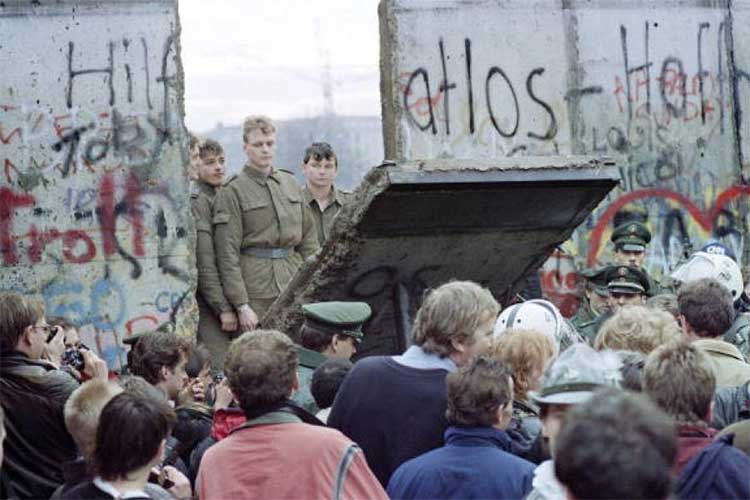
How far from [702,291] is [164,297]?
5181 millimetres

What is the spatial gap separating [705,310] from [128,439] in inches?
118

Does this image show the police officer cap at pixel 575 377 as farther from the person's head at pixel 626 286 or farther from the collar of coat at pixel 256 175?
the collar of coat at pixel 256 175

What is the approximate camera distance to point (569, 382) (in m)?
5.04

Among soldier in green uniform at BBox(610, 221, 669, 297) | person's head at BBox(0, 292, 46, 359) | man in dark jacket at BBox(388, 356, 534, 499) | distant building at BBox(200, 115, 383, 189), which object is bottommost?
man in dark jacket at BBox(388, 356, 534, 499)

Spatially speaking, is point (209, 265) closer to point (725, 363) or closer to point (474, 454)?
point (725, 363)

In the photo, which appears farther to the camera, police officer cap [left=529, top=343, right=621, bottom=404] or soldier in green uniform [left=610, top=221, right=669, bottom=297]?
soldier in green uniform [left=610, top=221, right=669, bottom=297]

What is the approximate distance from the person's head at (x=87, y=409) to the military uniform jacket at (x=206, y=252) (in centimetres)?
539

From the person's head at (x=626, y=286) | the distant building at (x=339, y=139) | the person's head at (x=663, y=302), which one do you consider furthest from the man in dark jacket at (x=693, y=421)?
the distant building at (x=339, y=139)

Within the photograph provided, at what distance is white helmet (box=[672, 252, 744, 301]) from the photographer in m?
9.38

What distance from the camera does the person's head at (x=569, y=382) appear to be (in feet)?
16.5

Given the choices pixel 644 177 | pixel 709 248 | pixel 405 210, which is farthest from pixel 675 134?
pixel 405 210

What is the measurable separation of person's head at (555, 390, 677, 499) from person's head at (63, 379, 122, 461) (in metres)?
2.55

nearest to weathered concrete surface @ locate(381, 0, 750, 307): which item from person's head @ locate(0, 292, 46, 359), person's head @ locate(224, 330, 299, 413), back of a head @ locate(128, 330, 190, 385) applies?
back of a head @ locate(128, 330, 190, 385)

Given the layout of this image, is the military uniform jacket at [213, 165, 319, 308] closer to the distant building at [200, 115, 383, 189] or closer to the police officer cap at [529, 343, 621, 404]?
the police officer cap at [529, 343, 621, 404]
